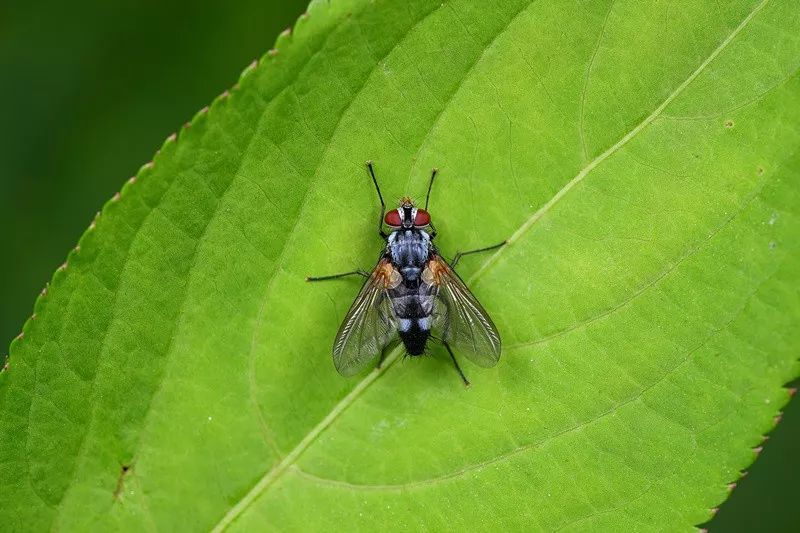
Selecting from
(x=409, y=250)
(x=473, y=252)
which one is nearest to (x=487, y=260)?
(x=473, y=252)

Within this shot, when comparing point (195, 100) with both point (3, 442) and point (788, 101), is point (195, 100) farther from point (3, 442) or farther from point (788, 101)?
point (788, 101)

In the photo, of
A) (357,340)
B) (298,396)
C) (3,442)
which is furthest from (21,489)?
(357,340)

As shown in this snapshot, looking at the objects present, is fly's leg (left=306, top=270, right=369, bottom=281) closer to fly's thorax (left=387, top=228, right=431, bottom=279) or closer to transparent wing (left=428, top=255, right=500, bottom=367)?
fly's thorax (left=387, top=228, right=431, bottom=279)

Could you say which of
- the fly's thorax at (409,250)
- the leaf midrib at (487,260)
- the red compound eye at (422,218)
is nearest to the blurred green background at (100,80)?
the fly's thorax at (409,250)

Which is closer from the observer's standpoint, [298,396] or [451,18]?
[451,18]

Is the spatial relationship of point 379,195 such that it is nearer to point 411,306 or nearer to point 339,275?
point 339,275

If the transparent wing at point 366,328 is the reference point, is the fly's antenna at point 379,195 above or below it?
above

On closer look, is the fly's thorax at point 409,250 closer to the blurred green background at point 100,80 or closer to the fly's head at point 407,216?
the fly's head at point 407,216
